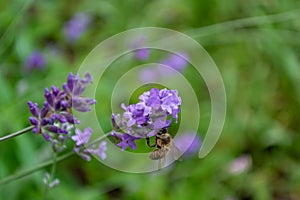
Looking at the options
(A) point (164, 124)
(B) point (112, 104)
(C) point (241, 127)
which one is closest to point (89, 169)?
(B) point (112, 104)

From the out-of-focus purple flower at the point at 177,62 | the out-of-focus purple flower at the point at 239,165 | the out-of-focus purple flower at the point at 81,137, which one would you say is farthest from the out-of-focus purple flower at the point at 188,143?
the out-of-focus purple flower at the point at 81,137

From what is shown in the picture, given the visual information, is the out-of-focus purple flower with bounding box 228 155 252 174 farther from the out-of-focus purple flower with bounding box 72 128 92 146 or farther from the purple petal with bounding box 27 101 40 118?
the purple petal with bounding box 27 101 40 118

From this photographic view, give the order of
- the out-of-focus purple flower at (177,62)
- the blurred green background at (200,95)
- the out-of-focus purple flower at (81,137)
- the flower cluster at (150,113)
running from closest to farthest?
1. the flower cluster at (150,113)
2. the out-of-focus purple flower at (81,137)
3. the blurred green background at (200,95)
4. the out-of-focus purple flower at (177,62)

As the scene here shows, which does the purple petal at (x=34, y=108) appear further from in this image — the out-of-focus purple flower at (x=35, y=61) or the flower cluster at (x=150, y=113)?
the out-of-focus purple flower at (x=35, y=61)

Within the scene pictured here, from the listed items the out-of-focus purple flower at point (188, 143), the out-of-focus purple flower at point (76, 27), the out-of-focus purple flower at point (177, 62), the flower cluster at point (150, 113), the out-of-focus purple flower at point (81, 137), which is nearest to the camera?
the flower cluster at point (150, 113)

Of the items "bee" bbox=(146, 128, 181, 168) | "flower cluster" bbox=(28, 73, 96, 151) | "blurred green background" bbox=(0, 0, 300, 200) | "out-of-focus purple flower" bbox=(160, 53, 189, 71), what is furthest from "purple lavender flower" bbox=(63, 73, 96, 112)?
"out-of-focus purple flower" bbox=(160, 53, 189, 71)
